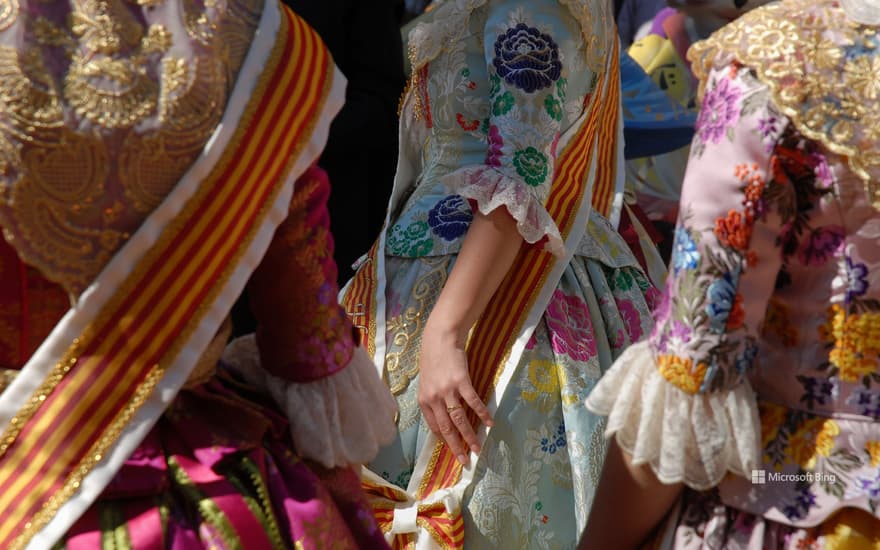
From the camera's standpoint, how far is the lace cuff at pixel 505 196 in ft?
6.50

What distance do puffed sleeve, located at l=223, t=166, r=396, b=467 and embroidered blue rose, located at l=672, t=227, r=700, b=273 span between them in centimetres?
43

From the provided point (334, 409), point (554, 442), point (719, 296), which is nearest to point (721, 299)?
point (719, 296)

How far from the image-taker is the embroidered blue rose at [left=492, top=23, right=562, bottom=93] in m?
2.02

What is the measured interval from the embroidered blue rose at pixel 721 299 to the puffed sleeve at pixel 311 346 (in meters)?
0.46

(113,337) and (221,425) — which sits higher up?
(113,337)

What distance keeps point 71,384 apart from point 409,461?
944 mm

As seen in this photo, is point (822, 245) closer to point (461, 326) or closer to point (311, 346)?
point (311, 346)

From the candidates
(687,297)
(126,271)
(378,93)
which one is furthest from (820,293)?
(378,93)

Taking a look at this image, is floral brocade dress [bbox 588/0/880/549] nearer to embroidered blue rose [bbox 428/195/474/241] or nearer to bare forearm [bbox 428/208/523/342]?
bare forearm [bbox 428/208/523/342]

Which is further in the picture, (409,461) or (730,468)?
(409,461)

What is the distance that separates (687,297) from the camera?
132 centimetres

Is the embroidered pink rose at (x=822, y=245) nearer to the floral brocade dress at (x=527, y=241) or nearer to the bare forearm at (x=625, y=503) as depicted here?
the bare forearm at (x=625, y=503)

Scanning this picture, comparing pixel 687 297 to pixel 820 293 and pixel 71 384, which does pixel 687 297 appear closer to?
pixel 820 293

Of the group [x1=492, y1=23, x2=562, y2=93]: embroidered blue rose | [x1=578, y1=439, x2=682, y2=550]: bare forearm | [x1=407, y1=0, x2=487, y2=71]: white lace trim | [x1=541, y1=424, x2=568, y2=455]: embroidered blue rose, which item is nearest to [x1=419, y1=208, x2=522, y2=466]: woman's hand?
[x1=541, y1=424, x2=568, y2=455]: embroidered blue rose
